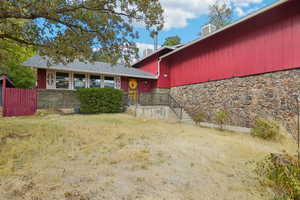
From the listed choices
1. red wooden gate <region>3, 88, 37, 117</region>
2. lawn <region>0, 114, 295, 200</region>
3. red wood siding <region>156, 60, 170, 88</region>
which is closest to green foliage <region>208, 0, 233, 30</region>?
red wood siding <region>156, 60, 170, 88</region>

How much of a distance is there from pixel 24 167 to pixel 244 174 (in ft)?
13.0

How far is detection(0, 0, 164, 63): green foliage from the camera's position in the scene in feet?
16.3

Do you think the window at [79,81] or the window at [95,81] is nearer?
the window at [79,81]

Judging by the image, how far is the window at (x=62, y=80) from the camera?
11.6 m

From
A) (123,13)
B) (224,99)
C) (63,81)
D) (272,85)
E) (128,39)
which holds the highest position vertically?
(123,13)

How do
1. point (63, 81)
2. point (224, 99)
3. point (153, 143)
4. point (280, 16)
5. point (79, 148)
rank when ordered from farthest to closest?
1. point (63, 81)
2. point (224, 99)
3. point (280, 16)
4. point (153, 143)
5. point (79, 148)

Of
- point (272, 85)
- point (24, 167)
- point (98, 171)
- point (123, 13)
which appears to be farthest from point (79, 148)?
point (272, 85)

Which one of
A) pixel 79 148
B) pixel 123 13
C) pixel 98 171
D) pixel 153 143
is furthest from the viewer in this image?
pixel 123 13

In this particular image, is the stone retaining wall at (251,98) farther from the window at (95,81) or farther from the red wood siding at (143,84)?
the window at (95,81)

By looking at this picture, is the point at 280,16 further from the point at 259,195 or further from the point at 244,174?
the point at 259,195

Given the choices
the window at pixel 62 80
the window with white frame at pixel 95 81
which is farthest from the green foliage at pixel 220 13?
the window at pixel 62 80

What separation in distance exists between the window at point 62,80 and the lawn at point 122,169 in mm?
7206

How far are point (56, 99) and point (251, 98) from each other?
11593mm

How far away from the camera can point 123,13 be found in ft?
17.4
